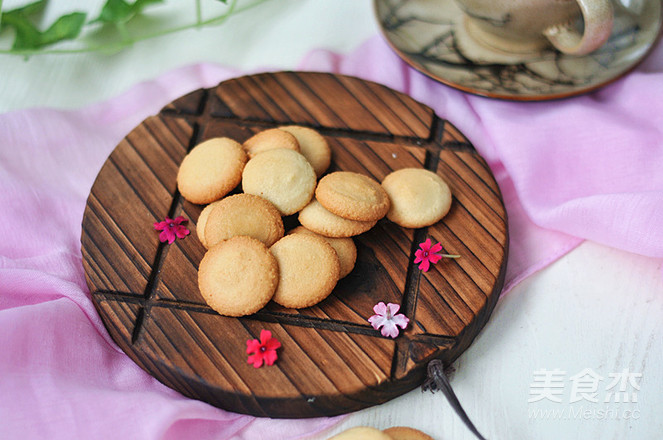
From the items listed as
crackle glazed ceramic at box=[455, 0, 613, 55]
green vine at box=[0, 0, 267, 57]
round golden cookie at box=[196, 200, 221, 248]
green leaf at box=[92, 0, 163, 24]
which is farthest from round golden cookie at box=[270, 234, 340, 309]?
green leaf at box=[92, 0, 163, 24]

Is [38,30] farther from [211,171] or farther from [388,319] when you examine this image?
[388,319]

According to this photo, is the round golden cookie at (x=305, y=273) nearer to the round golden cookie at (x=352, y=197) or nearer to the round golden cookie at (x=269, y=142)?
the round golden cookie at (x=352, y=197)

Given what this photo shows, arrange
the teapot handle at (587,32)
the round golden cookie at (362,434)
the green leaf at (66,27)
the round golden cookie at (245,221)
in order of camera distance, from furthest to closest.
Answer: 1. the green leaf at (66,27)
2. the teapot handle at (587,32)
3. the round golden cookie at (245,221)
4. the round golden cookie at (362,434)

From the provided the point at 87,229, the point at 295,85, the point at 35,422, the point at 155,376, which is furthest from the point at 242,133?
the point at 35,422

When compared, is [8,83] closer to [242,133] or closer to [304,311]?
[242,133]

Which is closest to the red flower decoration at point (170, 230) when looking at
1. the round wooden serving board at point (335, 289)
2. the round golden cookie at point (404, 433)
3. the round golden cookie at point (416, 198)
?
the round wooden serving board at point (335, 289)
